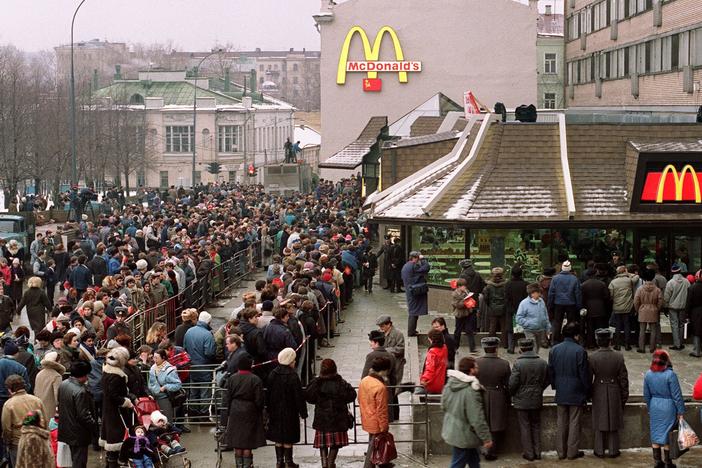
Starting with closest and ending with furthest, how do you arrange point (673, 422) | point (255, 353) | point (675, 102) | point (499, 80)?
1. point (673, 422)
2. point (255, 353)
3. point (675, 102)
4. point (499, 80)

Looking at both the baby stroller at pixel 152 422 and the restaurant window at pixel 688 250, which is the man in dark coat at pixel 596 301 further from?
the baby stroller at pixel 152 422

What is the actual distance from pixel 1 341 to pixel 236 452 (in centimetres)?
462

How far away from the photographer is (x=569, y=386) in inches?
622

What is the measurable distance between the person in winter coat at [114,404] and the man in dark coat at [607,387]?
18.0 feet

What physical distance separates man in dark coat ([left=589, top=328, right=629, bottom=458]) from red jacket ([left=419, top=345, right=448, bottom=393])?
5.98 ft

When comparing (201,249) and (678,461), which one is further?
(201,249)

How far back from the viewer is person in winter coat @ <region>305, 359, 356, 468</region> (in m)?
15.3

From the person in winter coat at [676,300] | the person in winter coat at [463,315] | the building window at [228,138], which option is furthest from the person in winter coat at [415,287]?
the building window at [228,138]

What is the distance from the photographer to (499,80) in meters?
76.1

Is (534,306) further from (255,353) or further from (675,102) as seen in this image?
(675,102)

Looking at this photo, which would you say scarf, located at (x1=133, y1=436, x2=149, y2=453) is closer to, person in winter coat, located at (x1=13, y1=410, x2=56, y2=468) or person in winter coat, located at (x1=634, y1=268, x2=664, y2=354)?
person in winter coat, located at (x1=13, y1=410, x2=56, y2=468)

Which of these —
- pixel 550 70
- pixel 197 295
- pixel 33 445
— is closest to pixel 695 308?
pixel 33 445

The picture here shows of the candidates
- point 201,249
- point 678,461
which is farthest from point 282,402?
point 201,249

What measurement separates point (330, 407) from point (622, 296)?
7474 millimetres
